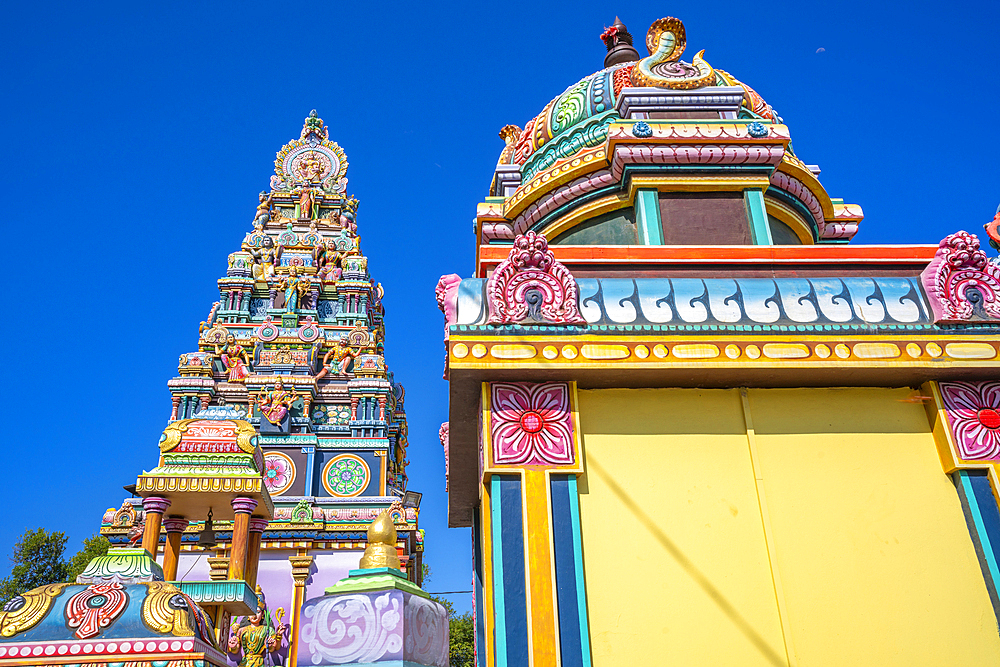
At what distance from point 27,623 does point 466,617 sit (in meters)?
37.5

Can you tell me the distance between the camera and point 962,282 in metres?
5.45

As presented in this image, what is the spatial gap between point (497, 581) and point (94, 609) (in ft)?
7.52

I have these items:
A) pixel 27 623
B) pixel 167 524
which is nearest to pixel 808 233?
pixel 27 623

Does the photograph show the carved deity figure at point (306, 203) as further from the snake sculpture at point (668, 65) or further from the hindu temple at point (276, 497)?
the snake sculpture at point (668, 65)

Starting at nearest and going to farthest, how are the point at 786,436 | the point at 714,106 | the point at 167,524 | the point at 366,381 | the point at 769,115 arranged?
the point at 786,436 → the point at 714,106 → the point at 769,115 → the point at 167,524 → the point at 366,381

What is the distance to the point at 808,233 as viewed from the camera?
8688mm

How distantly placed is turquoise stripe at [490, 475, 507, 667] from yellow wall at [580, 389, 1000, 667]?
1.77 ft

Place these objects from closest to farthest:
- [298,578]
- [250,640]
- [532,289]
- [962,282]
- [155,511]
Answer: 1. [532,289]
2. [962,282]
3. [250,640]
4. [155,511]
5. [298,578]

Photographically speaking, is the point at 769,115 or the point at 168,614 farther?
the point at 769,115

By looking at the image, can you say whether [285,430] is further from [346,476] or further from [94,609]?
[94,609]

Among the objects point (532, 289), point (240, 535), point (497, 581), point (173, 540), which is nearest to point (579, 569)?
point (497, 581)

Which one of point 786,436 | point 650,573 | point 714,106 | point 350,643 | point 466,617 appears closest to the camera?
point 350,643

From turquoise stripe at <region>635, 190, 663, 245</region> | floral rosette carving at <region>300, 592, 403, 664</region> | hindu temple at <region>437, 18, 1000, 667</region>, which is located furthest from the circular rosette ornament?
floral rosette carving at <region>300, 592, 403, 664</region>

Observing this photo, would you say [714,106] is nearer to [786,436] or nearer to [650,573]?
[786,436]
